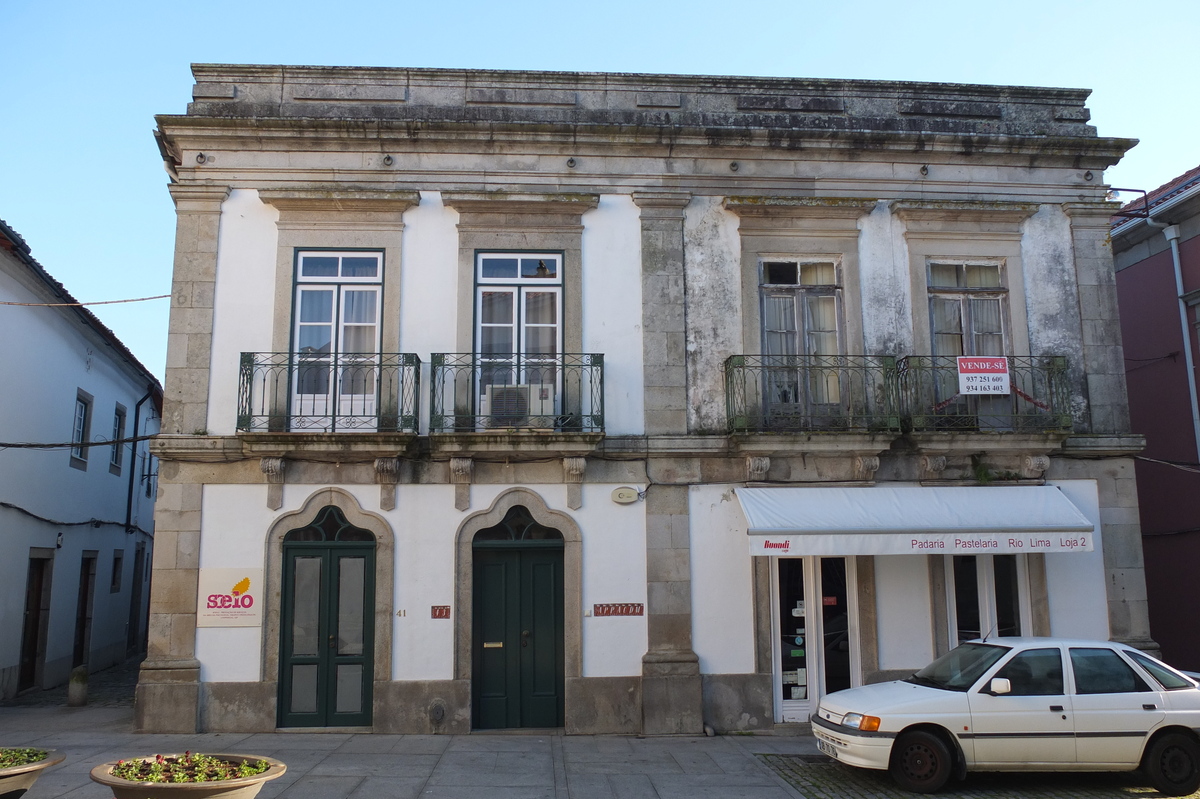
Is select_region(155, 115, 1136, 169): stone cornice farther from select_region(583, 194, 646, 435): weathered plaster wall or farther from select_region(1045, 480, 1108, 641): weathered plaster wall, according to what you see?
select_region(1045, 480, 1108, 641): weathered plaster wall

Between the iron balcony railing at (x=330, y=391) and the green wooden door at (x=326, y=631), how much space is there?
1280mm

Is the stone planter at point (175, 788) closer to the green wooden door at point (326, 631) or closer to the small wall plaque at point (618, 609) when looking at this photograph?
the green wooden door at point (326, 631)

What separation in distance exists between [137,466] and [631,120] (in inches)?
577

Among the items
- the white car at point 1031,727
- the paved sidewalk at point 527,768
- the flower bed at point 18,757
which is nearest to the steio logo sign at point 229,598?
the paved sidewalk at point 527,768

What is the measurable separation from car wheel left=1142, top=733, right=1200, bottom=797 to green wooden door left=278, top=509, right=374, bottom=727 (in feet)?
27.3

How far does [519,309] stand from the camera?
11.7m

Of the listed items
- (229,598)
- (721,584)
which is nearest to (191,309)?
(229,598)

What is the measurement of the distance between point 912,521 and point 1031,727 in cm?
303

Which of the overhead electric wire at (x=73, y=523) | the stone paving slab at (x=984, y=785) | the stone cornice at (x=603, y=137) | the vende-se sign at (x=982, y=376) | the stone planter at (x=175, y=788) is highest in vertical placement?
the stone cornice at (x=603, y=137)

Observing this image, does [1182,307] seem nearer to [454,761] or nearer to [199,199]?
[454,761]

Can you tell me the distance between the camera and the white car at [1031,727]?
27.1 ft

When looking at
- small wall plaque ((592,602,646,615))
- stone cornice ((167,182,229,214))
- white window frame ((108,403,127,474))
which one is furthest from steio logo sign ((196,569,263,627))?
white window frame ((108,403,127,474))

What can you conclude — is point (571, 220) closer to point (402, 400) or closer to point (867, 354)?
point (402, 400)

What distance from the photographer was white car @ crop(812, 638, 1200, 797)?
8.27m
